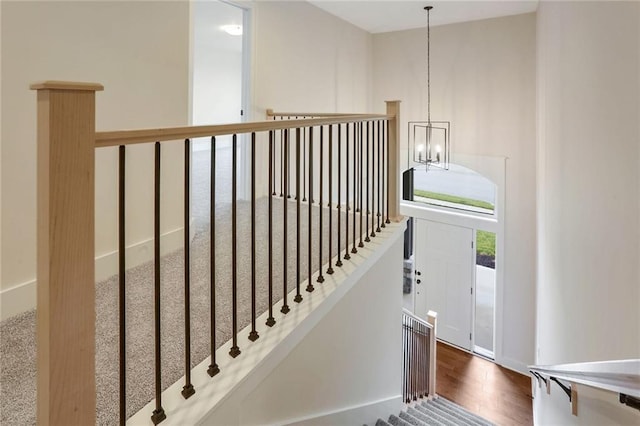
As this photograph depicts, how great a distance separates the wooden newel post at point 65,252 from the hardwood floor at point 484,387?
498cm

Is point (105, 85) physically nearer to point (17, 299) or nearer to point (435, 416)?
point (17, 299)

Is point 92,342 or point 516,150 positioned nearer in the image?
point 92,342

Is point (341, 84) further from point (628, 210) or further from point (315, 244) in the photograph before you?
point (628, 210)

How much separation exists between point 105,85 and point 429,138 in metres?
4.65

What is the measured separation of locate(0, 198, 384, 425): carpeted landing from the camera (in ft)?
4.82

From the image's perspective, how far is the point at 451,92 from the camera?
5762 millimetres

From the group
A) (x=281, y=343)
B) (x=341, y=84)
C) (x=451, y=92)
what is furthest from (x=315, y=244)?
(x=451, y=92)

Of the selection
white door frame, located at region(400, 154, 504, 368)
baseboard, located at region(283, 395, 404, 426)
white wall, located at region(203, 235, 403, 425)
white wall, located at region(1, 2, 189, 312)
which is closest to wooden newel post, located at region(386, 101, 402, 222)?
white wall, located at region(203, 235, 403, 425)

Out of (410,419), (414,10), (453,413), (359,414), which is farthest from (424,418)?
(414,10)

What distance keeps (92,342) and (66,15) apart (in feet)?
6.20

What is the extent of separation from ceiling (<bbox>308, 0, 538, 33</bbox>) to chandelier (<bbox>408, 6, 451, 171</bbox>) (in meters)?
0.40

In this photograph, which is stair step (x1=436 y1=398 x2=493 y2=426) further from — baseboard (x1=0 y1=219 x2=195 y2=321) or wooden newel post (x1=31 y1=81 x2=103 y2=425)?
wooden newel post (x1=31 y1=81 x2=103 y2=425)

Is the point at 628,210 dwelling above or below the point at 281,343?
above

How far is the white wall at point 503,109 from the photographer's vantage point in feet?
17.2
